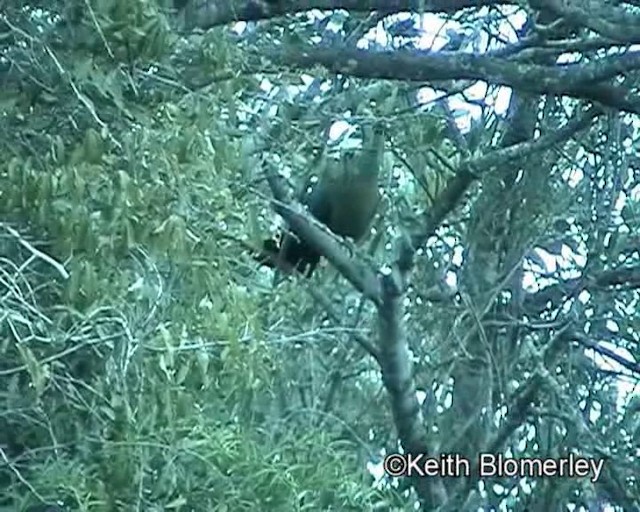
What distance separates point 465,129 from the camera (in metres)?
3.33

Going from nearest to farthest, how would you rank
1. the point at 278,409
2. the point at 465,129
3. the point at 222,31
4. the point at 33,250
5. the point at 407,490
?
the point at 33,250 → the point at 222,31 → the point at 278,409 → the point at 407,490 → the point at 465,129

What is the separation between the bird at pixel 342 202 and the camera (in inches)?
115

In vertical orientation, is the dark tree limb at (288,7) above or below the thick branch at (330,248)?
above

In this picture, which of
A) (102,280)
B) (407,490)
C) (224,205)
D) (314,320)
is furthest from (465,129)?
(102,280)

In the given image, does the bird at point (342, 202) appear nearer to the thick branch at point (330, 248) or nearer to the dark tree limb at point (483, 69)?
the thick branch at point (330, 248)

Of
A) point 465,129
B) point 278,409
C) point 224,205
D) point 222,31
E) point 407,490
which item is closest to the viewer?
point 224,205

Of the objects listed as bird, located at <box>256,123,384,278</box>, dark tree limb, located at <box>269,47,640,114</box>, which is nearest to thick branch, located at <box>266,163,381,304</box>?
bird, located at <box>256,123,384,278</box>

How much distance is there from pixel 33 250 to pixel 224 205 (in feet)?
0.96

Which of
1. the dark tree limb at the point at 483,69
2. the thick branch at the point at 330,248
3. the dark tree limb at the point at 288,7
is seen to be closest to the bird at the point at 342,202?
the thick branch at the point at 330,248

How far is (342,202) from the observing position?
9.90 ft

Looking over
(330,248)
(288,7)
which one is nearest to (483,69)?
(288,7)

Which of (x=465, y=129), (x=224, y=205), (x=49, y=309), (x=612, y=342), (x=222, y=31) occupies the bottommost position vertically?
(x=49, y=309)

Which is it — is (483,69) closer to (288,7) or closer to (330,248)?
(288,7)

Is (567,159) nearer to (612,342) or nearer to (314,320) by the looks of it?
(612,342)
